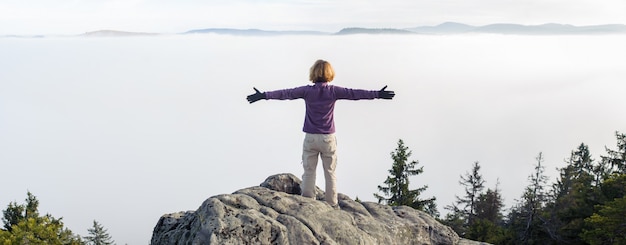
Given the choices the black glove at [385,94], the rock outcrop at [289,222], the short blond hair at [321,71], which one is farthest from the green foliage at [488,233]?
the short blond hair at [321,71]

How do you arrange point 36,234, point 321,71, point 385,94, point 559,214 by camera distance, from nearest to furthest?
point 321,71
point 385,94
point 36,234
point 559,214

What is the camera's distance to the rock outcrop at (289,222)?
29.8 ft

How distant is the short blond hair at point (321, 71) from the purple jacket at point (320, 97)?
17 cm

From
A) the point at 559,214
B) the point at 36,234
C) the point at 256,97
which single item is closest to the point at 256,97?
the point at 256,97

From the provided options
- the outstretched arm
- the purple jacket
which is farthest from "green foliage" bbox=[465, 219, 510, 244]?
the outstretched arm

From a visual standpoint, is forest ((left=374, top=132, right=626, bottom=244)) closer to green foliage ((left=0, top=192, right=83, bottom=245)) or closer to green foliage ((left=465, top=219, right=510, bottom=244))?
green foliage ((left=465, top=219, right=510, bottom=244))

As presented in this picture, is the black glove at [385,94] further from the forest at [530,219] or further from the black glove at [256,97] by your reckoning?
the forest at [530,219]

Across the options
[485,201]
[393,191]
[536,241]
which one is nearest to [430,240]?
[393,191]

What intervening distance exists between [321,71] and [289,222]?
11.7 feet

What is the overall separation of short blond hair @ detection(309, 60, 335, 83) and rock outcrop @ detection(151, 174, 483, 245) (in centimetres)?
299

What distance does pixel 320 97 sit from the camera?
35.3ft

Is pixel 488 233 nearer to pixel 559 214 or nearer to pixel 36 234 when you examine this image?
pixel 559 214

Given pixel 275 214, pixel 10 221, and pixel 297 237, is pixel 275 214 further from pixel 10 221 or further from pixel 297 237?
pixel 10 221

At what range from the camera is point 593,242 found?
2398cm
